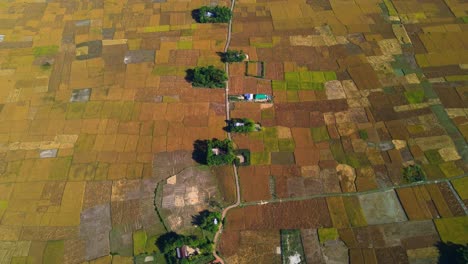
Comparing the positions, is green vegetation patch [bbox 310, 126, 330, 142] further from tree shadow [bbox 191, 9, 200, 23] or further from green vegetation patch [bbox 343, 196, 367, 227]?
tree shadow [bbox 191, 9, 200, 23]

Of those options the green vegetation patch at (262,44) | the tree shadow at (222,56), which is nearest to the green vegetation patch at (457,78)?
the green vegetation patch at (262,44)

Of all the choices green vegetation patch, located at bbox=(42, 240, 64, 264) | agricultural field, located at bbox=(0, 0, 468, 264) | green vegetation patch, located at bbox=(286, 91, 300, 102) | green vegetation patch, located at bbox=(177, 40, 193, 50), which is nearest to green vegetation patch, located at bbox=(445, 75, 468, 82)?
agricultural field, located at bbox=(0, 0, 468, 264)

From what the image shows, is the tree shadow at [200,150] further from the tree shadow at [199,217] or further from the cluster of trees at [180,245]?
the cluster of trees at [180,245]

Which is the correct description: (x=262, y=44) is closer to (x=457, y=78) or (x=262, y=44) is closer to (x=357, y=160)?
(x=357, y=160)

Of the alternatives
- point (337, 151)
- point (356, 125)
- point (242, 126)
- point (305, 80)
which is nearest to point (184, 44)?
point (305, 80)

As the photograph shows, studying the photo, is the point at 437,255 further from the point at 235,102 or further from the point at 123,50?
the point at 123,50

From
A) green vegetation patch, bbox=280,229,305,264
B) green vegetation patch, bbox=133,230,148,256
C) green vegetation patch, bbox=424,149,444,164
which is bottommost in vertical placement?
green vegetation patch, bbox=133,230,148,256
